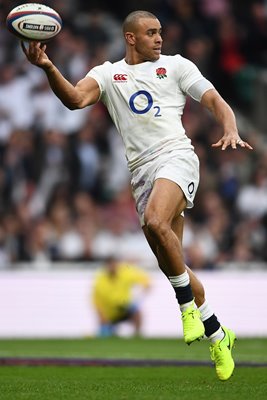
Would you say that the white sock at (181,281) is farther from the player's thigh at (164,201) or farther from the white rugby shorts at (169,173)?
the white rugby shorts at (169,173)

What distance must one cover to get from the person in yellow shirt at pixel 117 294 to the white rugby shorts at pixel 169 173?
8.37 metres

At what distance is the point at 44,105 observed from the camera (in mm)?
18719

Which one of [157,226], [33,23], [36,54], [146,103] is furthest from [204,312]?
[33,23]

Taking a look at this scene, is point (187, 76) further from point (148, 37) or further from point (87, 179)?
point (87, 179)

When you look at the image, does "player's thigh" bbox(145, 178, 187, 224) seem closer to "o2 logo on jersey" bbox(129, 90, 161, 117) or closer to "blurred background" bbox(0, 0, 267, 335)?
"o2 logo on jersey" bbox(129, 90, 161, 117)

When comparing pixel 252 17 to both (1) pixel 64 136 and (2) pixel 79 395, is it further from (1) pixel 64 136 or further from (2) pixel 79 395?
(2) pixel 79 395

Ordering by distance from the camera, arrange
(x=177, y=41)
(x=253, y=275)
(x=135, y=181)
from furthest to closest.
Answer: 1. (x=177, y=41)
2. (x=253, y=275)
3. (x=135, y=181)

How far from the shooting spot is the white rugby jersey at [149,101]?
9391 millimetres

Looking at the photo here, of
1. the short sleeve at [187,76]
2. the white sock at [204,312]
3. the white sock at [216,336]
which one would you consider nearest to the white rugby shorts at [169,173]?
the short sleeve at [187,76]

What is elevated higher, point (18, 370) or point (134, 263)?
point (18, 370)

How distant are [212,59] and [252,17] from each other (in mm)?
1131

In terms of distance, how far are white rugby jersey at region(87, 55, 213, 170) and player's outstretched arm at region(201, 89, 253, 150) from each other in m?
0.10

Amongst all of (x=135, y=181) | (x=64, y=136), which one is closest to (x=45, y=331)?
(x=64, y=136)

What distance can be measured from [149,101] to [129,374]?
2465 mm
